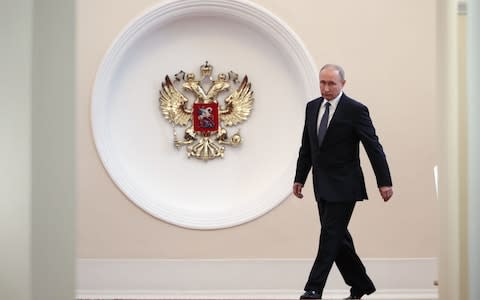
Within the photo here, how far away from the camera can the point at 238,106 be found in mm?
13477

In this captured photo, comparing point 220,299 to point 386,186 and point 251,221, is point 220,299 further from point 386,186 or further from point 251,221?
point 386,186

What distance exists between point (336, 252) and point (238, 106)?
4.30 meters

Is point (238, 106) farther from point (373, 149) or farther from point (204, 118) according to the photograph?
point (373, 149)

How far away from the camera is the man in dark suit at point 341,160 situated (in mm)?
9516

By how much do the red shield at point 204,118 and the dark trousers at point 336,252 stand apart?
3.97m

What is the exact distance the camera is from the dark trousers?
9.36m

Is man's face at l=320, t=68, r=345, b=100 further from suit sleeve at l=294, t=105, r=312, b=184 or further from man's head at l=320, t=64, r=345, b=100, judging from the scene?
suit sleeve at l=294, t=105, r=312, b=184

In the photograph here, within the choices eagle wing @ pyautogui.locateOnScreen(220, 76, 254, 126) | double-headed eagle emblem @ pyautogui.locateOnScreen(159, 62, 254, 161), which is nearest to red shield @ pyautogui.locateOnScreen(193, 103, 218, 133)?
double-headed eagle emblem @ pyautogui.locateOnScreen(159, 62, 254, 161)

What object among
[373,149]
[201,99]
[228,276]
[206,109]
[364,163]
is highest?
[201,99]

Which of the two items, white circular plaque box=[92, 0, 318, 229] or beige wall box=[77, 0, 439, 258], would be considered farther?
white circular plaque box=[92, 0, 318, 229]

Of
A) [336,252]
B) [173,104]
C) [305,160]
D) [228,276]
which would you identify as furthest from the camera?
[173,104]

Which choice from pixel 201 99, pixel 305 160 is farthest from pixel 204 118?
pixel 305 160

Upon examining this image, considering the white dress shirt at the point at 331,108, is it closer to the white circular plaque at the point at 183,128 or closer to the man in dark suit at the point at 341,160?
Result: the man in dark suit at the point at 341,160

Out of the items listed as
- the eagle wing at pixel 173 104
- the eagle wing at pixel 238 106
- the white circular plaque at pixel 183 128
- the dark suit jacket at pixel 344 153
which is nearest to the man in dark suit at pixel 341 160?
the dark suit jacket at pixel 344 153
